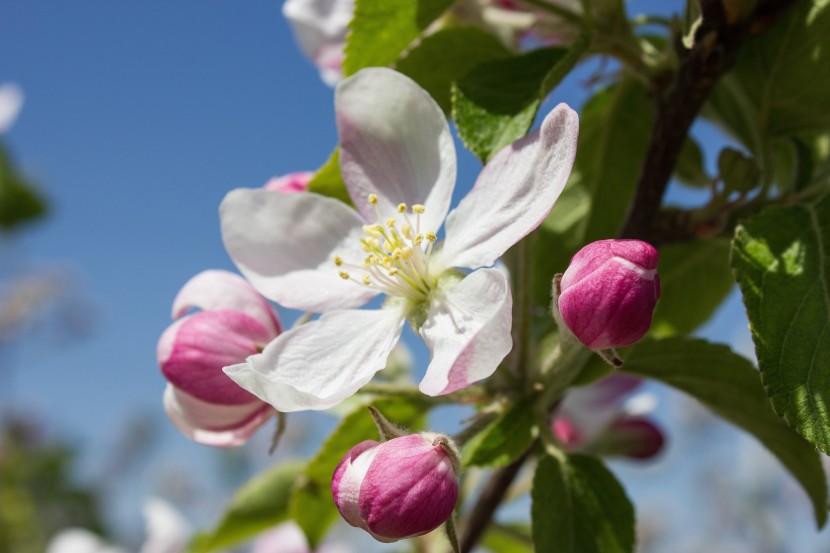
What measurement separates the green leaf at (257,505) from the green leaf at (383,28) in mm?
699

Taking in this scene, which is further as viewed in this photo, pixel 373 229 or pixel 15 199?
pixel 15 199

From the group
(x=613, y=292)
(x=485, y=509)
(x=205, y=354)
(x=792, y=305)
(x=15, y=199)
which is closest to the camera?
(x=613, y=292)

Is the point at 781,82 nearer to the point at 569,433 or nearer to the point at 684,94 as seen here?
the point at 684,94

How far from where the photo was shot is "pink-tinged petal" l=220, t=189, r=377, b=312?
1088 millimetres

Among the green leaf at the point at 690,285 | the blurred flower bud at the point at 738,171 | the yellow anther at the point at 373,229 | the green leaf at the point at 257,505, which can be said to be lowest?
the green leaf at the point at 257,505

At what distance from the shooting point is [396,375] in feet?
5.63

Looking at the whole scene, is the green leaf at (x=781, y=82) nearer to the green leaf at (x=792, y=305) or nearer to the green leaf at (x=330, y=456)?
the green leaf at (x=792, y=305)

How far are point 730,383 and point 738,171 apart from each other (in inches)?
10.6

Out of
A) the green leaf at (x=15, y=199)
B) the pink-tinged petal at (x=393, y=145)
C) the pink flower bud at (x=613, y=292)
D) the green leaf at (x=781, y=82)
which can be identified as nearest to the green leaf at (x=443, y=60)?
the pink-tinged petal at (x=393, y=145)

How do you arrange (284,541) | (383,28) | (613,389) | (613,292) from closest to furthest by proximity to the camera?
(613,292), (383,28), (613,389), (284,541)

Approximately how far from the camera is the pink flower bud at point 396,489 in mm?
800

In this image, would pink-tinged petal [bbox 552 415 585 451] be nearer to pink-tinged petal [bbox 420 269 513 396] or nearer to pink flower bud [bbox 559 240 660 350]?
pink-tinged petal [bbox 420 269 513 396]

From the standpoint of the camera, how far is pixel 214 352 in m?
1.03

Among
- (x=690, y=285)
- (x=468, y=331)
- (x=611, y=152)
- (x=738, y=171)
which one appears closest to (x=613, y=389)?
(x=690, y=285)
